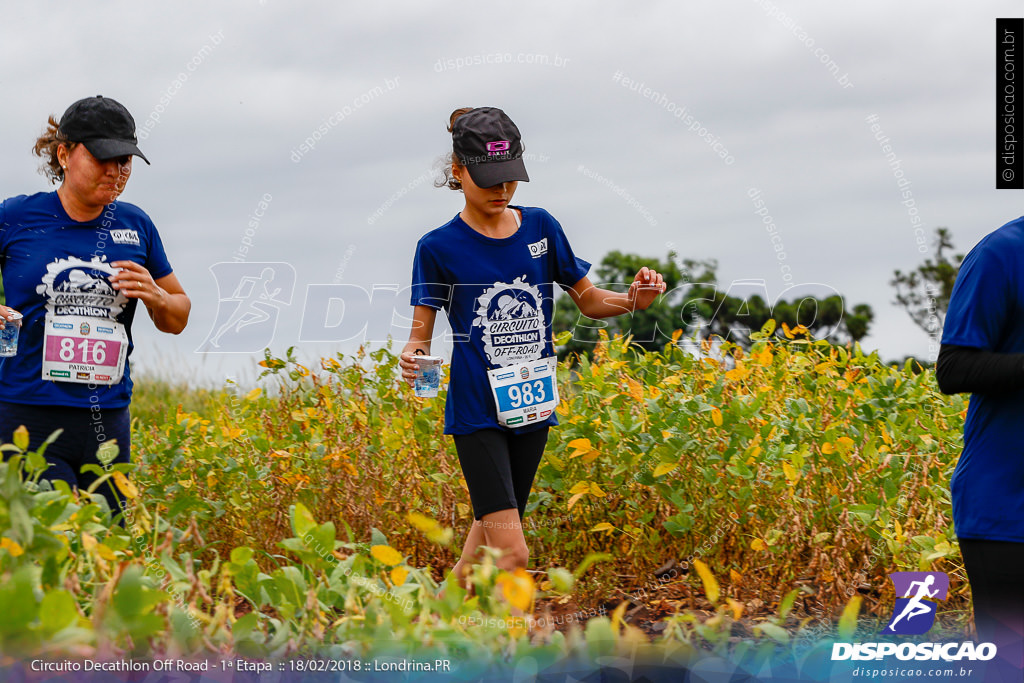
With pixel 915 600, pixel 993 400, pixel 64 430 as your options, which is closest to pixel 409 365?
pixel 64 430

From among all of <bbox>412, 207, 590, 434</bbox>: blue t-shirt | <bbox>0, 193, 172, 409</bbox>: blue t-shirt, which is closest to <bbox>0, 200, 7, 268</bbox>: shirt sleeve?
<bbox>0, 193, 172, 409</bbox>: blue t-shirt

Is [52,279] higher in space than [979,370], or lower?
higher

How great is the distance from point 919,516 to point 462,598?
2731 mm

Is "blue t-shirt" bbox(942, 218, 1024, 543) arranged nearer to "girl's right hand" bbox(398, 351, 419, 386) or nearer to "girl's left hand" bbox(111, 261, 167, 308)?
"girl's right hand" bbox(398, 351, 419, 386)

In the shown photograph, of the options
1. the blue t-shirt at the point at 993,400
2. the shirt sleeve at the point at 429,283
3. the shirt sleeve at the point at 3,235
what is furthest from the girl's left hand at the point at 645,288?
the shirt sleeve at the point at 3,235

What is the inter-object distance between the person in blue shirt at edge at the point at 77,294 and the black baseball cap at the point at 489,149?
1147mm

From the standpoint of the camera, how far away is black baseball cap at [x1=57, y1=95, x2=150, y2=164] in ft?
12.2

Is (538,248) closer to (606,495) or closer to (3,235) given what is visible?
(606,495)

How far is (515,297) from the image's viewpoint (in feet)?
12.0

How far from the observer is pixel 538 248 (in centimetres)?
379

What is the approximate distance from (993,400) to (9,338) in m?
3.09
